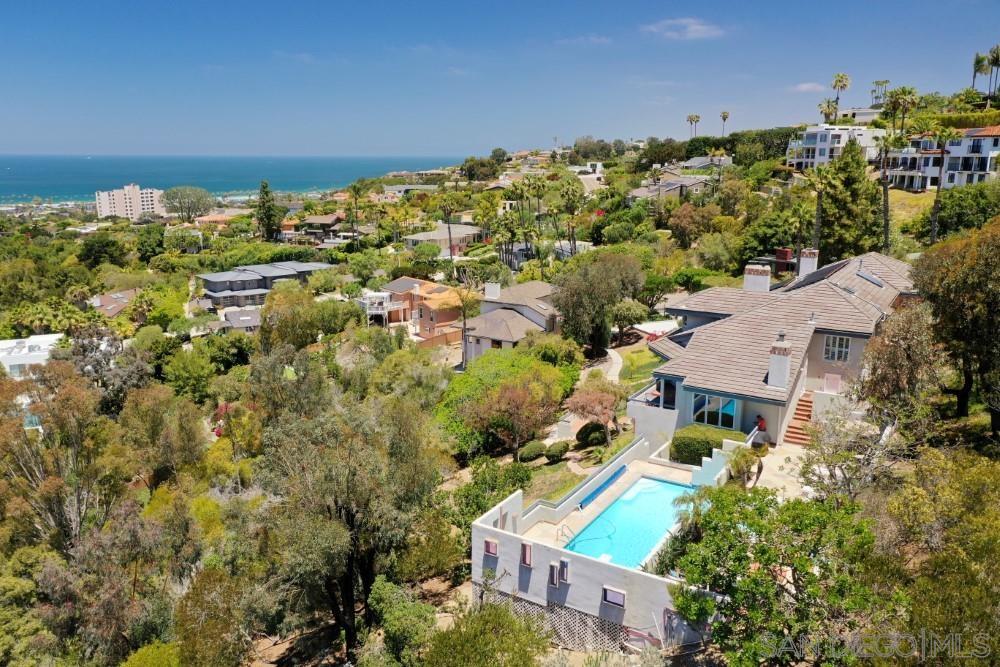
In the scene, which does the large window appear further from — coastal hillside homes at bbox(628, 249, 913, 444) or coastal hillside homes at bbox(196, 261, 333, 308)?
coastal hillside homes at bbox(196, 261, 333, 308)

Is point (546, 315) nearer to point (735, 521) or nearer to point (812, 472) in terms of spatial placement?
point (812, 472)

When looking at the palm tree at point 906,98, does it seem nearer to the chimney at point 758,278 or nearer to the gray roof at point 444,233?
the chimney at point 758,278

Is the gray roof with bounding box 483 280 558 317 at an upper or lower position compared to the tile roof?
lower

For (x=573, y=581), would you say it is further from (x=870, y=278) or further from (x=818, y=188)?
(x=818, y=188)

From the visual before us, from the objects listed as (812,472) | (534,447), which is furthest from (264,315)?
(812,472)

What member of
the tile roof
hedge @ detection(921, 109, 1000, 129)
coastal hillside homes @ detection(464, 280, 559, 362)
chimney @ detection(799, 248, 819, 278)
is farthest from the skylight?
hedge @ detection(921, 109, 1000, 129)

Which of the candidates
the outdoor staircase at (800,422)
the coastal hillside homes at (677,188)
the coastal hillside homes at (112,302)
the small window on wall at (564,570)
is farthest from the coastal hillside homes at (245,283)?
the small window on wall at (564,570)
